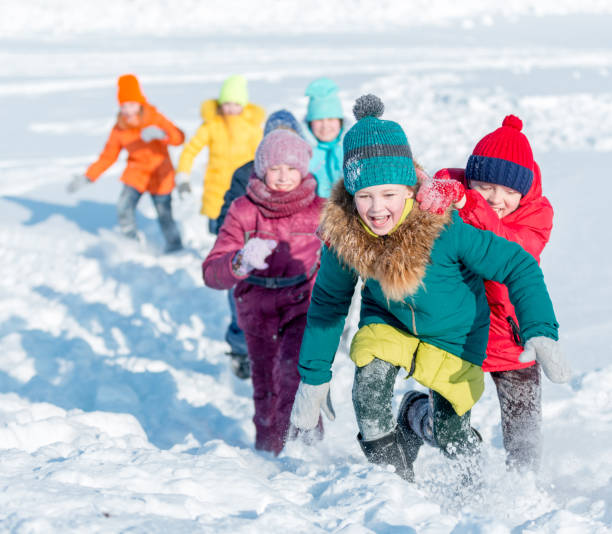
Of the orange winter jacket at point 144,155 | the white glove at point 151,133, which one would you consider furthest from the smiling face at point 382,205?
the orange winter jacket at point 144,155

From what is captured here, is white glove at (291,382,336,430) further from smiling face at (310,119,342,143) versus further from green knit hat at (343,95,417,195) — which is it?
smiling face at (310,119,342,143)

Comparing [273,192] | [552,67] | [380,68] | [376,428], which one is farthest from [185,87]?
[376,428]

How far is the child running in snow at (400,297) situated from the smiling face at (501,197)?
0.38 metres

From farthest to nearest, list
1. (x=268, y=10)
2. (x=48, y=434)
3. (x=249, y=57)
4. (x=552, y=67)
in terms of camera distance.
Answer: (x=268, y=10) < (x=249, y=57) < (x=552, y=67) < (x=48, y=434)

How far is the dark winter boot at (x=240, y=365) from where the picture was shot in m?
4.63

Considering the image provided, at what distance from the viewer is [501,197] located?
2.84 meters

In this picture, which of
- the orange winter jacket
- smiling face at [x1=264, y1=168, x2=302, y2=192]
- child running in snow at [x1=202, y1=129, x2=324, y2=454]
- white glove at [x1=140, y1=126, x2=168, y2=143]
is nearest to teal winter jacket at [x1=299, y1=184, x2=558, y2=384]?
child running in snow at [x1=202, y1=129, x2=324, y2=454]

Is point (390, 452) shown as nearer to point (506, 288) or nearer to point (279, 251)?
point (506, 288)

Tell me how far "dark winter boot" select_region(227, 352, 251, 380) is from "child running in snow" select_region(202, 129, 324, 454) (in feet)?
3.27

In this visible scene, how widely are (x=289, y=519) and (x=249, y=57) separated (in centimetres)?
1968

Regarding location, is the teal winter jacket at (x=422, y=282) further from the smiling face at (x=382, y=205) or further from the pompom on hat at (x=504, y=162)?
the pompom on hat at (x=504, y=162)

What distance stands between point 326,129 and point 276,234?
1801 mm

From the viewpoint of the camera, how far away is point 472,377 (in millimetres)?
2709

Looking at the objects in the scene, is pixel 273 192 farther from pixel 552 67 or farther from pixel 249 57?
pixel 249 57
